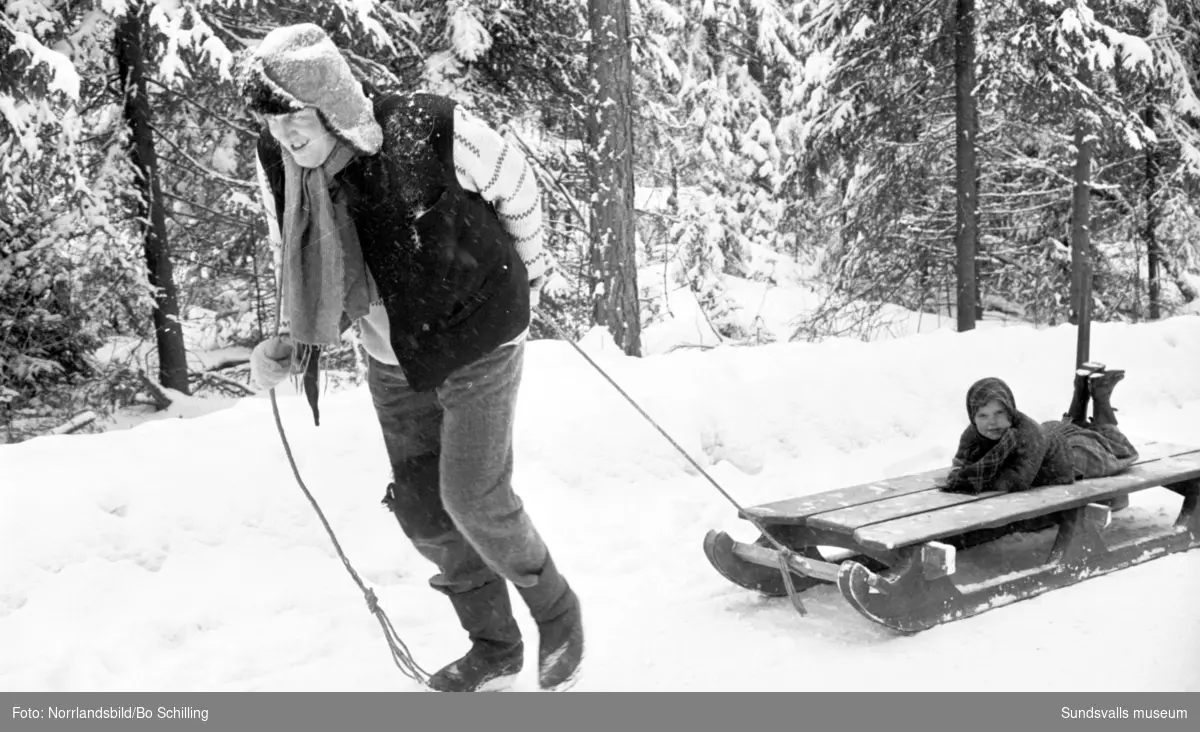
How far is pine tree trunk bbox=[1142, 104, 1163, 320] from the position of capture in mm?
13938

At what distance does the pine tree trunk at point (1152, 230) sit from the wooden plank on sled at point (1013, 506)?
10588 mm

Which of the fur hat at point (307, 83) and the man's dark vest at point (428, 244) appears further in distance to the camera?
the man's dark vest at point (428, 244)

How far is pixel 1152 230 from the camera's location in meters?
14.6

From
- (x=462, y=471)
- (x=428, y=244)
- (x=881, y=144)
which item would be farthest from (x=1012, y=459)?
(x=881, y=144)

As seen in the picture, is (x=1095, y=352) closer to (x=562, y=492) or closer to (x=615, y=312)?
(x=615, y=312)

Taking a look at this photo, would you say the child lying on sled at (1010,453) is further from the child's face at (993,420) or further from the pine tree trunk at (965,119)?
the pine tree trunk at (965,119)

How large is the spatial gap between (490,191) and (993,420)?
8.71 ft

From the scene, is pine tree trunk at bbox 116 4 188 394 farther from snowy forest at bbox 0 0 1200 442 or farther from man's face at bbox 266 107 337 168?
man's face at bbox 266 107 337 168

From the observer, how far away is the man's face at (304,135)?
8.68 ft

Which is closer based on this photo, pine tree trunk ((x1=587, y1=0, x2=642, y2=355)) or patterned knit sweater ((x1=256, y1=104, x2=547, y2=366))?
patterned knit sweater ((x1=256, y1=104, x2=547, y2=366))

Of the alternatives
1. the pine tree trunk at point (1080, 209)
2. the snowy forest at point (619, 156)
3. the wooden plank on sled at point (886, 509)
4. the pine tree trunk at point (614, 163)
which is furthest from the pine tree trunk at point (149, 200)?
the pine tree trunk at point (1080, 209)

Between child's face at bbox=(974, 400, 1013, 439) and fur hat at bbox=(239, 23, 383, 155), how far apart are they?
2.95 metres

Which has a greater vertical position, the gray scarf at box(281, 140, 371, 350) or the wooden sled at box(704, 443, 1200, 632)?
the gray scarf at box(281, 140, 371, 350)

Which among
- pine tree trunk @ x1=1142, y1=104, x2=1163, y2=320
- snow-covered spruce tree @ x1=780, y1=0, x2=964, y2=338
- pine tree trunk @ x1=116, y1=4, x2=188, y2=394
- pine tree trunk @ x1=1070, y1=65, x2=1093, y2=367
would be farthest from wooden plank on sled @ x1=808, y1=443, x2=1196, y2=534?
pine tree trunk @ x1=1142, y1=104, x2=1163, y2=320
